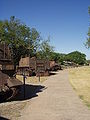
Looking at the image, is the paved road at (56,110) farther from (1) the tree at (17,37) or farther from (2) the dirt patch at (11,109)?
(1) the tree at (17,37)

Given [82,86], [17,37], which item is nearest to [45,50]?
[17,37]

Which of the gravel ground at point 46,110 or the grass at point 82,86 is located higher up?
the grass at point 82,86

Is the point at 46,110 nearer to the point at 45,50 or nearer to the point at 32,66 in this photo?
the point at 32,66

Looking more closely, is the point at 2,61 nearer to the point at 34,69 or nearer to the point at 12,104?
the point at 12,104

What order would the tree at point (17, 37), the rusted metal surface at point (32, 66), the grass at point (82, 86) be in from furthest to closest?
1. the tree at point (17, 37)
2. the rusted metal surface at point (32, 66)
3. the grass at point (82, 86)

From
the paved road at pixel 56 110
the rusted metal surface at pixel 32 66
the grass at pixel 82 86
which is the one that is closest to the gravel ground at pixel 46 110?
the paved road at pixel 56 110

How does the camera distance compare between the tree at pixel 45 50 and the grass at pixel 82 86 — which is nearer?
the grass at pixel 82 86

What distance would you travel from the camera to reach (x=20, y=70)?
34.4 m

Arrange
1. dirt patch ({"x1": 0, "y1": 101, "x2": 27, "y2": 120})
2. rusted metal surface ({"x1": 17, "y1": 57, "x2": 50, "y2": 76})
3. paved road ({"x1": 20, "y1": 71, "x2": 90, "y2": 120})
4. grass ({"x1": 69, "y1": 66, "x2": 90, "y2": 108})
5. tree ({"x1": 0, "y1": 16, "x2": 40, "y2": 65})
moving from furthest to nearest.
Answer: tree ({"x1": 0, "y1": 16, "x2": 40, "y2": 65}), rusted metal surface ({"x1": 17, "y1": 57, "x2": 50, "y2": 76}), grass ({"x1": 69, "y1": 66, "x2": 90, "y2": 108}), dirt patch ({"x1": 0, "y1": 101, "x2": 27, "y2": 120}), paved road ({"x1": 20, "y1": 71, "x2": 90, "y2": 120})

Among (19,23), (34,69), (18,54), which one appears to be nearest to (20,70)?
(34,69)

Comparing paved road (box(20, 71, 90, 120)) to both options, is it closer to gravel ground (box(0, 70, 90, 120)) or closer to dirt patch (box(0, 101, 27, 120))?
gravel ground (box(0, 70, 90, 120))

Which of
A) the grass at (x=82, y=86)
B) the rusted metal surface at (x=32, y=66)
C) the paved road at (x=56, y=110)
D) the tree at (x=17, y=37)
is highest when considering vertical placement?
the tree at (x=17, y=37)

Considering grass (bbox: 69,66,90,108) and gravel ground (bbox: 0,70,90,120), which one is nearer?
gravel ground (bbox: 0,70,90,120)

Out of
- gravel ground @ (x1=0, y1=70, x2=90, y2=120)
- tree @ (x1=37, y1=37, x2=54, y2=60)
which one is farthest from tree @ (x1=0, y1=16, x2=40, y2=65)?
gravel ground @ (x1=0, y1=70, x2=90, y2=120)
